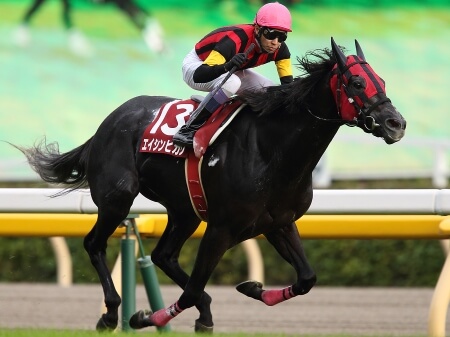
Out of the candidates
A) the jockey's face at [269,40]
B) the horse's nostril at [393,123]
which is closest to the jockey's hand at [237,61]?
the jockey's face at [269,40]

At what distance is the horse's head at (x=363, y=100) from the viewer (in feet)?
17.1

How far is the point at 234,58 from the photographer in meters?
5.75

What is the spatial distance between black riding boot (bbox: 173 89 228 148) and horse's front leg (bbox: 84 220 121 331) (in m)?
0.76

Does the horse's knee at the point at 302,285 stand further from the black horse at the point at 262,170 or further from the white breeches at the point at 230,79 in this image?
the white breeches at the point at 230,79

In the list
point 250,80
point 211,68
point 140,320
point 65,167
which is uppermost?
point 211,68

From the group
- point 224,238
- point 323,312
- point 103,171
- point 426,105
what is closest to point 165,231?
point 103,171

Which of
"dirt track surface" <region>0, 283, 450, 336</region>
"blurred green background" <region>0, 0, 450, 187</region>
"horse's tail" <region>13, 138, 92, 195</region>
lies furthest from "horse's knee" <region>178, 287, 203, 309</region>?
"blurred green background" <region>0, 0, 450, 187</region>

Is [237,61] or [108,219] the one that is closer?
[237,61]

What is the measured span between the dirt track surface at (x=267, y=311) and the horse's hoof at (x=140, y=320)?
0.79 m

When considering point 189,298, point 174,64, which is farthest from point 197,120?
point 174,64

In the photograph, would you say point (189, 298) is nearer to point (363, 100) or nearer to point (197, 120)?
point (197, 120)

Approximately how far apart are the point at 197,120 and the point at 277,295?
3.09 ft

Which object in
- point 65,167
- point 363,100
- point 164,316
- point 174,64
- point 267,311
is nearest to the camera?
point 363,100

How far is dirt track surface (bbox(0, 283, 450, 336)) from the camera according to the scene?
706 cm
